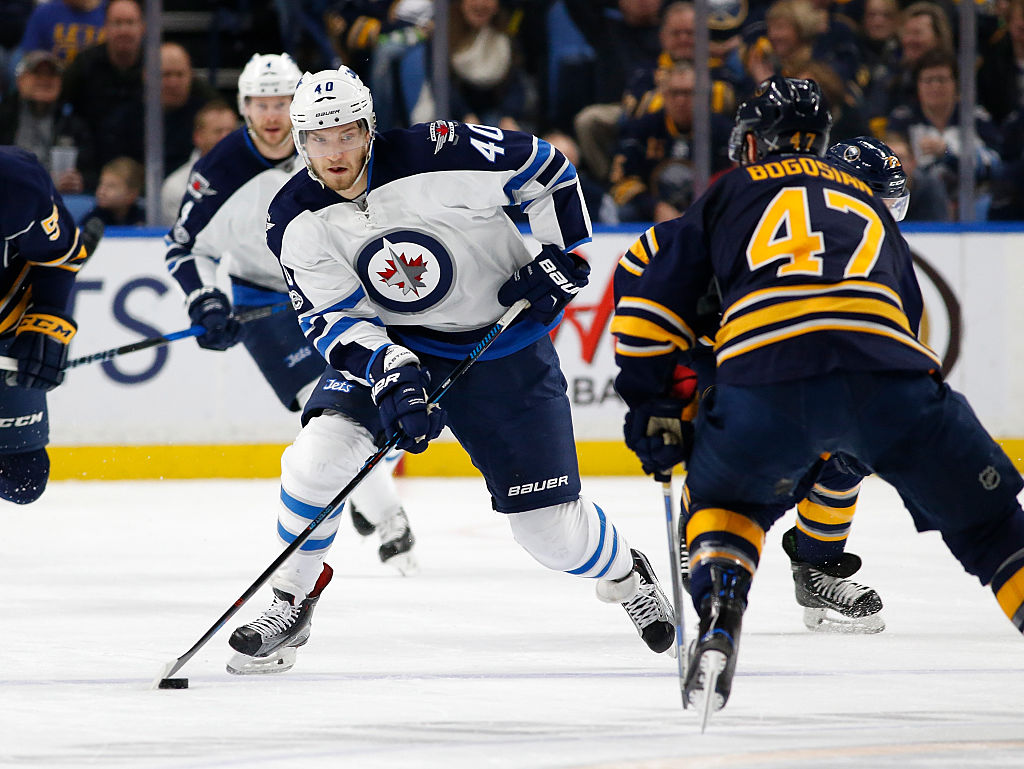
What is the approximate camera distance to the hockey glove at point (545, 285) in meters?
3.23

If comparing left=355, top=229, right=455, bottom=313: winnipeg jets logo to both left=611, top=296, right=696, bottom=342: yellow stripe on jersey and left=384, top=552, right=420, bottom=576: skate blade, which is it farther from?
left=384, top=552, right=420, bottom=576: skate blade

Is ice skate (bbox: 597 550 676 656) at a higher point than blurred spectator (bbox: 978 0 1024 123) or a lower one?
higher

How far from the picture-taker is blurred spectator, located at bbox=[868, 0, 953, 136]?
22.7 feet

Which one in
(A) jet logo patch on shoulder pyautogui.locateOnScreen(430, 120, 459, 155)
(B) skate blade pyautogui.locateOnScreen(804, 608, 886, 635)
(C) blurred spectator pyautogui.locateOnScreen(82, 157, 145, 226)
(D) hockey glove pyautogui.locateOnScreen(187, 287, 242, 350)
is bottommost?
(C) blurred spectator pyautogui.locateOnScreen(82, 157, 145, 226)

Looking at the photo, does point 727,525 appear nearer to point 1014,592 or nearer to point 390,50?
point 1014,592

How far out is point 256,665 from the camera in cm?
305

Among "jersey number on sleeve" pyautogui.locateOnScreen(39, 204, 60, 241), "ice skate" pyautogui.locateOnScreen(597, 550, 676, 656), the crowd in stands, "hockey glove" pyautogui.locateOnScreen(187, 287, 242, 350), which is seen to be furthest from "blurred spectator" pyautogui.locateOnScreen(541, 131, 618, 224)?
"ice skate" pyautogui.locateOnScreen(597, 550, 676, 656)

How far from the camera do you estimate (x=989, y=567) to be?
2.37m

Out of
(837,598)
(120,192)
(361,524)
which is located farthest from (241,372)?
(837,598)

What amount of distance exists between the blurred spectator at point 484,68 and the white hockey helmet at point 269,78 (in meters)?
2.28

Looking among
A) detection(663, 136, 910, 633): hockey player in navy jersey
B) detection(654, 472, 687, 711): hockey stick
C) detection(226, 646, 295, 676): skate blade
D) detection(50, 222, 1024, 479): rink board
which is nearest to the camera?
detection(654, 472, 687, 711): hockey stick

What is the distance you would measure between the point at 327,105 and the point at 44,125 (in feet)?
13.7

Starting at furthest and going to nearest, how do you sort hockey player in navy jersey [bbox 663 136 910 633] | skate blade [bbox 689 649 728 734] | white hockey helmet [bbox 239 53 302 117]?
1. white hockey helmet [bbox 239 53 302 117]
2. hockey player in navy jersey [bbox 663 136 910 633]
3. skate blade [bbox 689 649 728 734]

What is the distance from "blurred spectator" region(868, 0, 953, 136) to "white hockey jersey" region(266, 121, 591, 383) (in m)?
3.99
